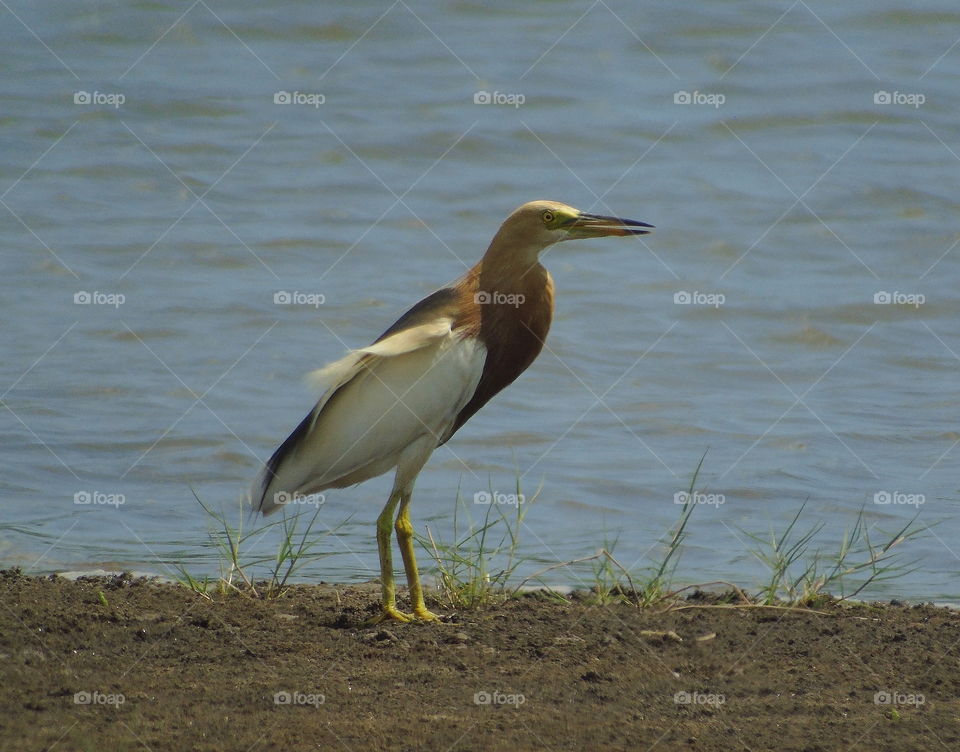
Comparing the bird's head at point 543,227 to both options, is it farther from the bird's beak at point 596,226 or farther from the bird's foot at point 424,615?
the bird's foot at point 424,615

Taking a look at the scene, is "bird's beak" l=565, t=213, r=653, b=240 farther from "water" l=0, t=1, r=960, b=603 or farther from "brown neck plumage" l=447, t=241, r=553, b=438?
"water" l=0, t=1, r=960, b=603

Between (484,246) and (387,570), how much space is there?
23.5 ft

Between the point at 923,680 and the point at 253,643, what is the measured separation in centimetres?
267

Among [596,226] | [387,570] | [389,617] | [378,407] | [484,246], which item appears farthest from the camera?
[484,246]

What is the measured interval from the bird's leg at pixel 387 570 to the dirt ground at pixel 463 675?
13cm

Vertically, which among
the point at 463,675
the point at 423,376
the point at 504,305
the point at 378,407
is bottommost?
the point at 463,675

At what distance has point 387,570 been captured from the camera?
6078mm

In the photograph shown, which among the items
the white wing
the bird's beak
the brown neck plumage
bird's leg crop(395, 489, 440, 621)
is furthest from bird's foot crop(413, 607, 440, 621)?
the bird's beak

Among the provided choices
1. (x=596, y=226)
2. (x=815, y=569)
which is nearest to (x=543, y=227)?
(x=596, y=226)

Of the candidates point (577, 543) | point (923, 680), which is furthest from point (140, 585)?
point (923, 680)

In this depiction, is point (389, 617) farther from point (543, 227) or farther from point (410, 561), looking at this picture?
point (543, 227)

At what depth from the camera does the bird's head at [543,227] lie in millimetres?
6238

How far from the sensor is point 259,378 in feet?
34.3

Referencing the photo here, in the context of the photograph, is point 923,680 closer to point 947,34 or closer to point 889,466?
point 889,466
